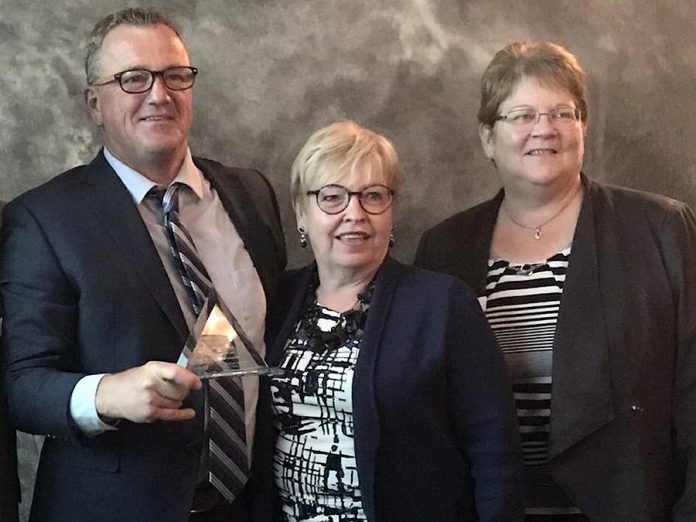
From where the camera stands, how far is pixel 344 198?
1.74 meters

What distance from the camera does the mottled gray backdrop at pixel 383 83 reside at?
88.6 inches

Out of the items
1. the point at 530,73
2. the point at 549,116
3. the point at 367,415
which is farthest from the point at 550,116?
the point at 367,415

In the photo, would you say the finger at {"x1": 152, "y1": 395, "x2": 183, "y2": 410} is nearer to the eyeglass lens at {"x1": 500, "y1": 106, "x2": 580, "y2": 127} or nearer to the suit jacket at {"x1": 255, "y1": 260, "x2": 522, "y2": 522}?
the suit jacket at {"x1": 255, "y1": 260, "x2": 522, "y2": 522}

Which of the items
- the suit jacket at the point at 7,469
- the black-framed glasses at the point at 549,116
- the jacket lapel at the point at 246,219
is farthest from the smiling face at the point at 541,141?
the suit jacket at the point at 7,469

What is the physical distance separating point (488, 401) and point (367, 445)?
0.83ft

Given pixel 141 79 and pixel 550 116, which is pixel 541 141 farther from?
pixel 141 79

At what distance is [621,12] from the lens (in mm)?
2514

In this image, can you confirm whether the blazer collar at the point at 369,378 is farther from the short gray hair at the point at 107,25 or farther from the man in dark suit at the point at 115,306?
the short gray hair at the point at 107,25

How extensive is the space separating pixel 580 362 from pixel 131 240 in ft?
3.11

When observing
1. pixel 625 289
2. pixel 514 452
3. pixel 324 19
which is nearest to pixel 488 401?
pixel 514 452

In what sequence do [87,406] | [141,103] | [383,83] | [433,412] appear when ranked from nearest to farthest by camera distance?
1. [87,406]
2. [433,412]
3. [141,103]
4. [383,83]

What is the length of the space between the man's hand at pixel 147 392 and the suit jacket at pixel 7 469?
311 millimetres

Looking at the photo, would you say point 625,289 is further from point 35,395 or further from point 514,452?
point 35,395

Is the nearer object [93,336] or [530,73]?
[93,336]
